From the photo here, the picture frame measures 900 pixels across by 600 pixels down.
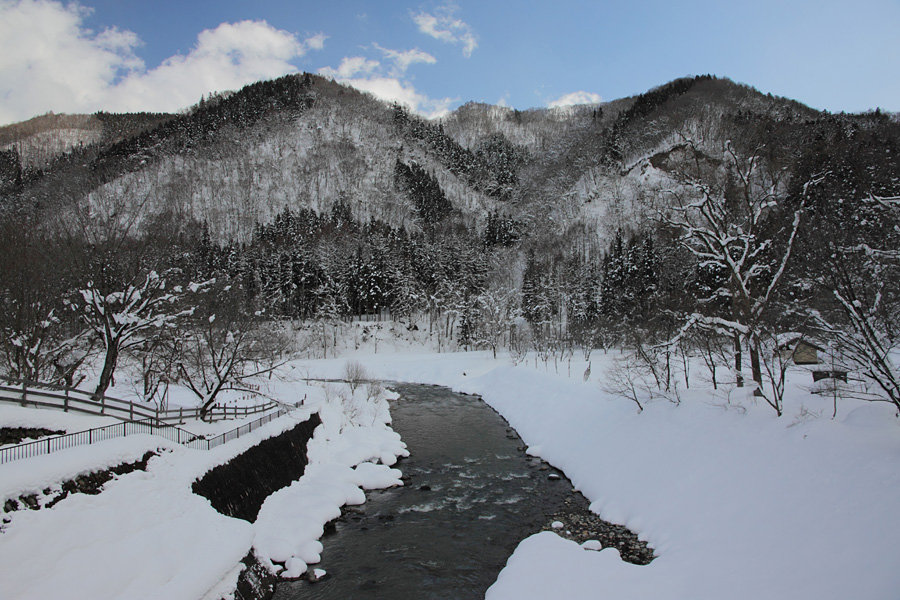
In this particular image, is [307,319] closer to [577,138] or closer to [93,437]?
[93,437]

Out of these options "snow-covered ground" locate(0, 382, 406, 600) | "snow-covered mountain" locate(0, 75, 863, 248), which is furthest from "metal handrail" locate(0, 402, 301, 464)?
"snow-covered mountain" locate(0, 75, 863, 248)

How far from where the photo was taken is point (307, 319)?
245 feet

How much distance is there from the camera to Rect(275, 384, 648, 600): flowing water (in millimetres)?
13078

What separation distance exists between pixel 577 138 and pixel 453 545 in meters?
196

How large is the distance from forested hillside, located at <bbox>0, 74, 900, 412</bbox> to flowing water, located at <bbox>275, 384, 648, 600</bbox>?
8453mm

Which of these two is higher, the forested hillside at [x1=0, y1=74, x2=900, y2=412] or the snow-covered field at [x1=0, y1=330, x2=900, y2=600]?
the forested hillside at [x1=0, y1=74, x2=900, y2=412]

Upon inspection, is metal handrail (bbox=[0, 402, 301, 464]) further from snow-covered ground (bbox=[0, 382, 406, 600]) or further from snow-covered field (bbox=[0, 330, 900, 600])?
snow-covered field (bbox=[0, 330, 900, 600])

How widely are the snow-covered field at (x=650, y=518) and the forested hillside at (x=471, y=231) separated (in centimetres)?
246

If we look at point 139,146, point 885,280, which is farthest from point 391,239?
point 139,146

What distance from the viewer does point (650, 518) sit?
15.3 metres

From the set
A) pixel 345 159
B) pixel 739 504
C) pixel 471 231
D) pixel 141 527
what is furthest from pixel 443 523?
pixel 345 159

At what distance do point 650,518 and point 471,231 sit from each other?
11238 cm

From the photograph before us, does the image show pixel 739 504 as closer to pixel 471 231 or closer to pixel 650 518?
pixel 650 518

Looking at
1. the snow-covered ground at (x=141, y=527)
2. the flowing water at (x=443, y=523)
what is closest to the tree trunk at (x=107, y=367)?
the snow-covered ground at (x=141, y=527)
